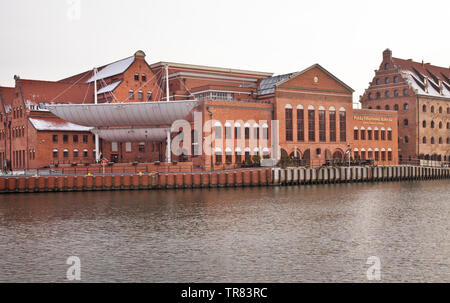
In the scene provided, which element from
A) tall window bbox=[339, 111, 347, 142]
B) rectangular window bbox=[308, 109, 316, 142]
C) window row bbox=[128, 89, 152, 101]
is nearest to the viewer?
window row bbox=[128, 89, 152, 101]

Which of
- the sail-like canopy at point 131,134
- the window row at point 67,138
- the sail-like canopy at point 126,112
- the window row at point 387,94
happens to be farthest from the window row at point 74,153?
the window row at point 387,94

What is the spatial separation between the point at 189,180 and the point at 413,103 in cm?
5284

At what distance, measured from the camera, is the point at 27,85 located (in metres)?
78.9

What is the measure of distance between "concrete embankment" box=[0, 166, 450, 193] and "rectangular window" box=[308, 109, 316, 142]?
33.1 ft

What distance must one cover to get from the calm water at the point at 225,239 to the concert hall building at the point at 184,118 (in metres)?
22.3

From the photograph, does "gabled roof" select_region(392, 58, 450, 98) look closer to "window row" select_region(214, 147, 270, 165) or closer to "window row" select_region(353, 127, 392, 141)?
"window row" select_region(353, 127, 392, 141)

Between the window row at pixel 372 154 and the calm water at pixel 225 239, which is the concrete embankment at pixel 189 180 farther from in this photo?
the window row at pixel 372 154

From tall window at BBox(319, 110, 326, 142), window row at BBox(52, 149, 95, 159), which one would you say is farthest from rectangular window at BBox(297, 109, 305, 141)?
window row at BBox(52, 149, 95, 159)

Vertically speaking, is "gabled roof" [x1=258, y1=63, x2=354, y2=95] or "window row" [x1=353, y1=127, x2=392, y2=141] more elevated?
"gabled roof" [x1=258, y1=63, x2=354, y2=95]

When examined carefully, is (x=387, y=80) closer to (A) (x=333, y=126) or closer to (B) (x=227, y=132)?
(A) (x=333, y=126)

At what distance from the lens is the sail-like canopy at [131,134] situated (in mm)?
69875

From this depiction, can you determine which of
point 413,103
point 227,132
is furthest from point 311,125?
point 413,103

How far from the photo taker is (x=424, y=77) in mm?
101500

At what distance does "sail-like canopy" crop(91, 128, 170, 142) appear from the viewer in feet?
229
